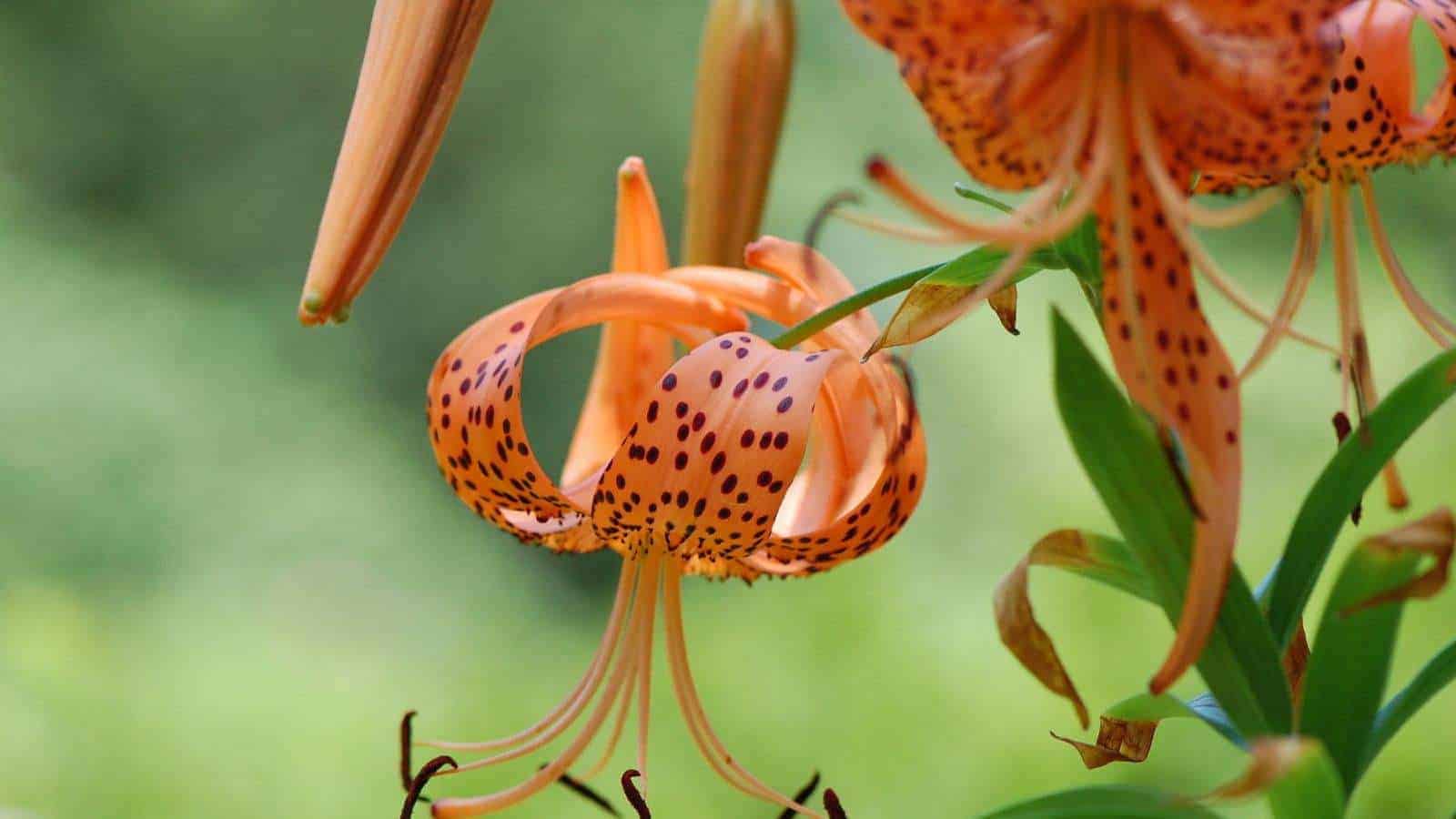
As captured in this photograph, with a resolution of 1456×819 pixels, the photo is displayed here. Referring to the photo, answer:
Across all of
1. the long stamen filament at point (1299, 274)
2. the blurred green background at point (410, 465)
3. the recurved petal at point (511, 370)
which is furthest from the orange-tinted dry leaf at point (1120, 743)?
the blurred green background at point (410, 465)

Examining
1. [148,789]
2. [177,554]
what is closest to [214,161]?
[177,554]

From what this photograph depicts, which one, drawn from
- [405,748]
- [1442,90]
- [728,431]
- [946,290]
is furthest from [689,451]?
[1442,90]

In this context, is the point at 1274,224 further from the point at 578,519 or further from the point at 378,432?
the point at 578,519

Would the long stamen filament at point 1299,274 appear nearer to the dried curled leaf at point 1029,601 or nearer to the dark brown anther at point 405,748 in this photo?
the dried curled leaf at point 1029,601

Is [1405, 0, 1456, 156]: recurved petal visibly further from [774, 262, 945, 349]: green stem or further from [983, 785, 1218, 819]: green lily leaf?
[983, 785, 1218, 819]: green lily leaf

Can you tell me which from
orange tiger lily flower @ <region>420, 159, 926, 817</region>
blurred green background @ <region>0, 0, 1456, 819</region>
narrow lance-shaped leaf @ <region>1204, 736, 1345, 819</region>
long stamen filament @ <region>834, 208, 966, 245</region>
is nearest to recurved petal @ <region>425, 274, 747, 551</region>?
orange tiger lily flower @ <region>420, 159, 926, 817</region>

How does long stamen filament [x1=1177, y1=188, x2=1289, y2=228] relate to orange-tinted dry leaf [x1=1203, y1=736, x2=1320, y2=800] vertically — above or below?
above

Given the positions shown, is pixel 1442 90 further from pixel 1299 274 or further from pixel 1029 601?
pixel 1029 601
